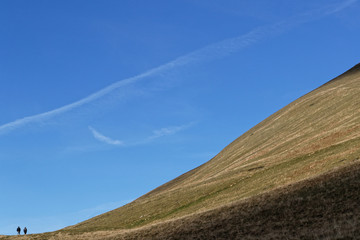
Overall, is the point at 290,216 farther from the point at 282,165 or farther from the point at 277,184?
the point at 282,165

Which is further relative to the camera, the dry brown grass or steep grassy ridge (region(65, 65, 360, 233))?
steep grassy ridge (region(65, 65, 360, 233))

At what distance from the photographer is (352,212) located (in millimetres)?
29828

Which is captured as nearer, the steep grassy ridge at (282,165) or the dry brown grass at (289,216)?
the dry brown grass at (289,216)

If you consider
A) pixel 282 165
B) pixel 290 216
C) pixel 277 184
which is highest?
pixel 282 165

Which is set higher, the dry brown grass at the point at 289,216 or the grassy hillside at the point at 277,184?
the grassy hillside at the point at 277,184

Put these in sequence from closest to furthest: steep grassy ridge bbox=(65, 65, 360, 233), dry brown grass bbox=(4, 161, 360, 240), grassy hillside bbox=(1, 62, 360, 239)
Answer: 1. dry brown grass bbox=(4, 161, 360, 240)
2. grassy hillside bbox=(1, 62, 360, 239)
3. steep grassy ridge bbox=(65, 65, 360, 233)

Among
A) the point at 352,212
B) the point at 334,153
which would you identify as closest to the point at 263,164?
the point at 334,153

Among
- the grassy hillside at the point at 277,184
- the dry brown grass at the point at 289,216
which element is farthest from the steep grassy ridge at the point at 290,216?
the grassy hillside at the point at 277,184

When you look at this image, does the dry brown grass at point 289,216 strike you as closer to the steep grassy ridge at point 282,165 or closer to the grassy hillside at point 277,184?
the grassy hillside at point 277,184

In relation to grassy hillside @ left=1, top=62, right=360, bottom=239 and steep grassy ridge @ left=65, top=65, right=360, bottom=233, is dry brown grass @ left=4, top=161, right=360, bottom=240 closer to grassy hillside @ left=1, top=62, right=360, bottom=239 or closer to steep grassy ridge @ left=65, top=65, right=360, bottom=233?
grassy hillside @ left=1, top=62, right=360, bottom=239

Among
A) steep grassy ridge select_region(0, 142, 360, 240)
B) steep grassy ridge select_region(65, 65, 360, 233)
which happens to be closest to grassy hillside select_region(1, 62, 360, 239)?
steep grassy ridge select_region(65, 65, 360, 233)

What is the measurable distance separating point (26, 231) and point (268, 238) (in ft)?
156

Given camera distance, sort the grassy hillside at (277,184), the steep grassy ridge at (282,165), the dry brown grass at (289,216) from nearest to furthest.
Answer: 1. the dry brown grass at (289,216)
2. the grassy hillside at (277,184)
3. the steep grassy ridge at (282,165)

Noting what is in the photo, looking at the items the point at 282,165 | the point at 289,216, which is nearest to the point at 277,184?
the point at 282,165
